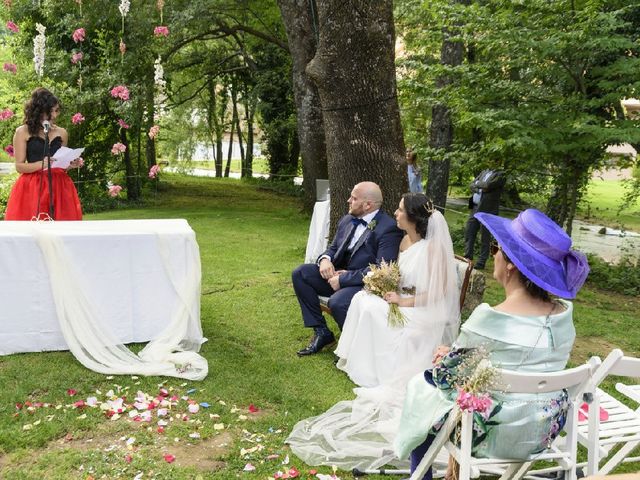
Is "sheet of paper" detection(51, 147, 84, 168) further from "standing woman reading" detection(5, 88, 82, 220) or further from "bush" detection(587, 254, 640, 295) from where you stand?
"bush" detection(587, 254, 640, 295)

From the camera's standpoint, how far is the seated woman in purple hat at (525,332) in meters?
2.73

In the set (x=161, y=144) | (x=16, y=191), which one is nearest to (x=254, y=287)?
(x=16, y=191)

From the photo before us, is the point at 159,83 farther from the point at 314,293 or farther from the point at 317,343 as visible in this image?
the point at 317,343

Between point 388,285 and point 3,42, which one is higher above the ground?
point 3,42

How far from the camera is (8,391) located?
4250 millimetres

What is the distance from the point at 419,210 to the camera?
4.62 m

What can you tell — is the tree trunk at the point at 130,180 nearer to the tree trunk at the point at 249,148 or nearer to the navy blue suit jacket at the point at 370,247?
the tree trunk at the point at 249,148

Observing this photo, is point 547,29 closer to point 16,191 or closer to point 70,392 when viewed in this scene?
point 16,191

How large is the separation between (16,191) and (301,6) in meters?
6.93

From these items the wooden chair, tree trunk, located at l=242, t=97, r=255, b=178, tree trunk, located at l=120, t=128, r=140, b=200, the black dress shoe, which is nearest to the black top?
the black dress shoe

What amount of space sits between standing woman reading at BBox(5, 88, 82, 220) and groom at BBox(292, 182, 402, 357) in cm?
253

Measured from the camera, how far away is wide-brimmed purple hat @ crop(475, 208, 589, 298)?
273 centimetres

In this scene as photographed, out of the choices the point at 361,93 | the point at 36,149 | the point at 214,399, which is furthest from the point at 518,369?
the point at 36,149

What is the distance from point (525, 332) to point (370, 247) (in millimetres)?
2631
